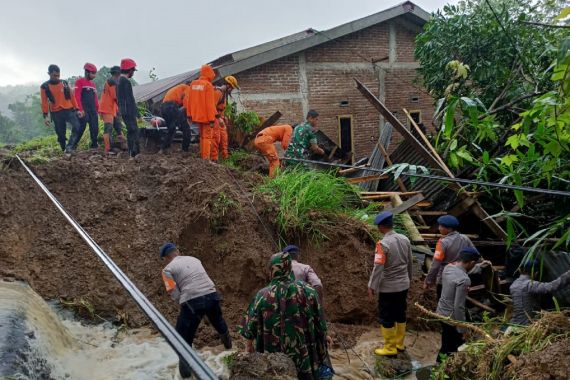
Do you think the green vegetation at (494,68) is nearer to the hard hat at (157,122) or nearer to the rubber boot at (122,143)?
the hard hat at (157,122)

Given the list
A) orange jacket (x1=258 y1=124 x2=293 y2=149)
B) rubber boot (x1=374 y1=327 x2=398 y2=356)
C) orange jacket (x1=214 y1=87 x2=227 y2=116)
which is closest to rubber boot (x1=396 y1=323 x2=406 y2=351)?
rubber boot (x1=374 y1=327 x2=398 y2=356)

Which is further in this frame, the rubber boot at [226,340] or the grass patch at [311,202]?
the grass patch at [311,202]

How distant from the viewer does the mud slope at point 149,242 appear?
18.6 ft

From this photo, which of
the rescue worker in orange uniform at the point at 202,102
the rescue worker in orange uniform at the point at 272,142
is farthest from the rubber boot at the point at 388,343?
the rescue worker in orange uniform at the point at 202,102

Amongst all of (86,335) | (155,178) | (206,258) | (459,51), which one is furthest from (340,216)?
(459,51)

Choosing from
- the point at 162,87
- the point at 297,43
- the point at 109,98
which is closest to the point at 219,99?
the point at 109,98

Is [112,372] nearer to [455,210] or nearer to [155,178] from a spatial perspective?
[155,178]

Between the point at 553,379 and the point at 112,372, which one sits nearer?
the point at 553,379

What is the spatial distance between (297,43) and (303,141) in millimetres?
4090

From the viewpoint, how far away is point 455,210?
7.34 meters

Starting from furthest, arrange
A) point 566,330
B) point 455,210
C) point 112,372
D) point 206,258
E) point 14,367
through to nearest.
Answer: point 455,210, point 206,258, point 112,372, point 14,367, point 566,330

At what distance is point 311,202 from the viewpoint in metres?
6.45

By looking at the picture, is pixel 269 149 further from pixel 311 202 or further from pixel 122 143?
pixel 122 143

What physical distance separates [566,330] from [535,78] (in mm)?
5870
